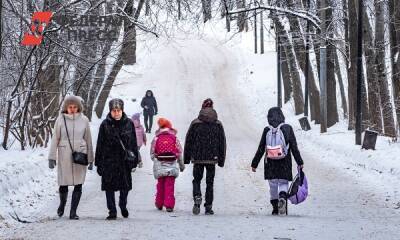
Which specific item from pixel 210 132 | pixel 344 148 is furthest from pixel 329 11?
pixel 210 132

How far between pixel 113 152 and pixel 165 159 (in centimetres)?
176

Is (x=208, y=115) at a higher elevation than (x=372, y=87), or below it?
below

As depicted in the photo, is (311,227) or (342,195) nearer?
(311,227)

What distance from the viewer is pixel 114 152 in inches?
378

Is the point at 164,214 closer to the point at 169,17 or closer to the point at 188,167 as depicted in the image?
the point at 188,167

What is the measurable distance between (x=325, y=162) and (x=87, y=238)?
41.0 ft

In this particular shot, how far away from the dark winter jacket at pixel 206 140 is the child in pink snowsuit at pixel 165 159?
1.88ft

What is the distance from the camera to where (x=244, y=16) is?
26.0 metres

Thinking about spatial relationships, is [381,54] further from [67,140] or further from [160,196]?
[67,140]

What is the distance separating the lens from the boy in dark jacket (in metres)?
10.6

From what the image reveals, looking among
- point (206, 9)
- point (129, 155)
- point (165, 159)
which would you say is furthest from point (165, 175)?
point (206, 9)

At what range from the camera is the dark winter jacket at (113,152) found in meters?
9.55

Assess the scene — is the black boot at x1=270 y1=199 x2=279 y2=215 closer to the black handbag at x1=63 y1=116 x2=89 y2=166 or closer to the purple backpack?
the purple backpack

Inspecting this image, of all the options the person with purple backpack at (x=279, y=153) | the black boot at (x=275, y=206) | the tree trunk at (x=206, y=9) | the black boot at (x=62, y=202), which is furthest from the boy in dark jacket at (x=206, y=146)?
the tree trunk at (x=206, y=9)
